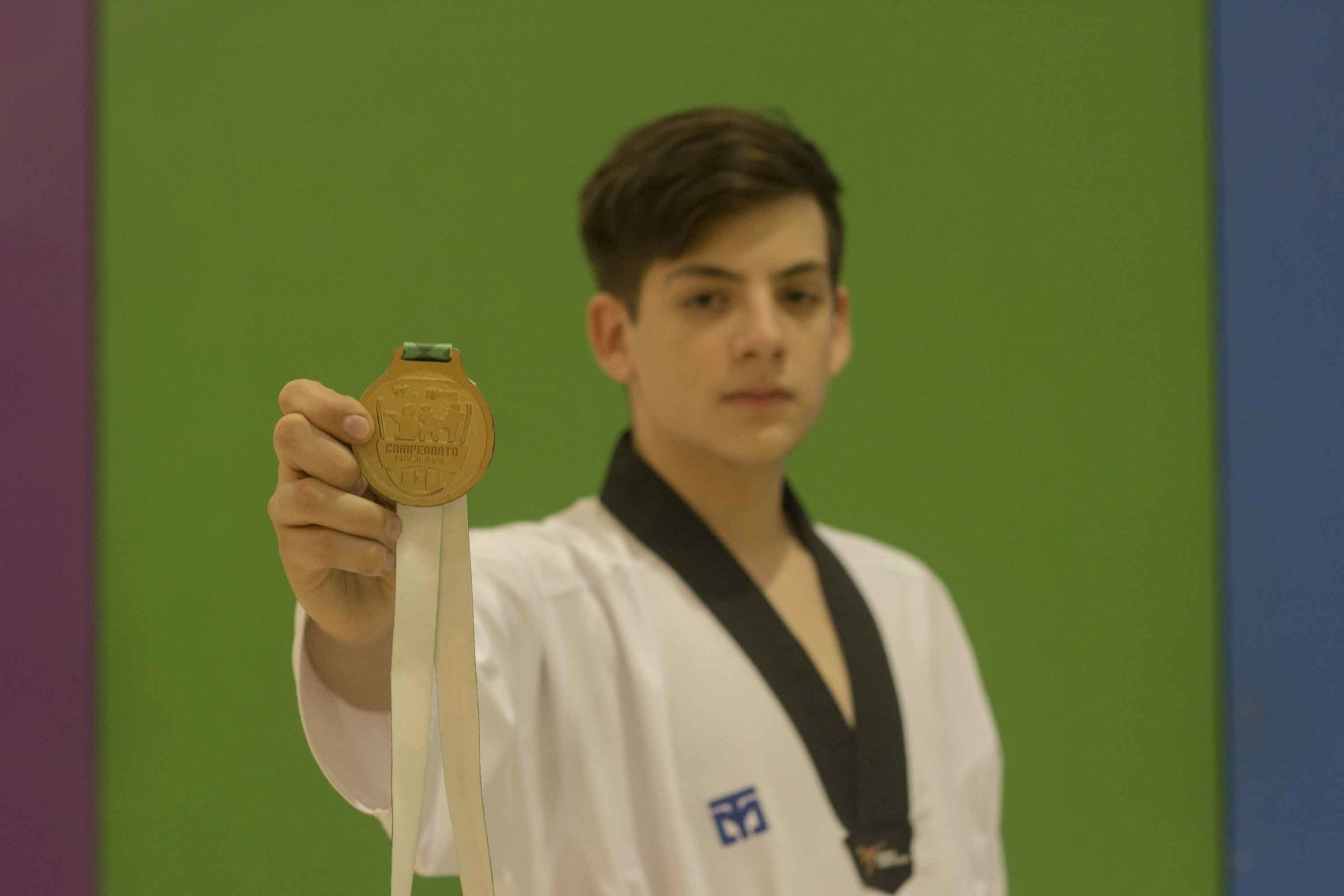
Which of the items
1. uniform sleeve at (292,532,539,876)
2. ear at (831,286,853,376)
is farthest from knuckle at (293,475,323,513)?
ear at (831,286,853,376)

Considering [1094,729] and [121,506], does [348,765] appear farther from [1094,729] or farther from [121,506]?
[1094,729]

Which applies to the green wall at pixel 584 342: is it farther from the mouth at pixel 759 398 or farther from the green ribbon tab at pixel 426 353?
the green ribbon tab at pixel 426 353

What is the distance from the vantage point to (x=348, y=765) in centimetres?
77

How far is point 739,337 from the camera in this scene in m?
1.03

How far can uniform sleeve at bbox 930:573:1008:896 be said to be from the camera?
1.12 meters

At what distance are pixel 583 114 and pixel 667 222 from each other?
1.10 feet

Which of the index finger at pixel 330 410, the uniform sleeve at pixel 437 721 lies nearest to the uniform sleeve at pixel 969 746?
the uniform sleeve at pixel 437 721

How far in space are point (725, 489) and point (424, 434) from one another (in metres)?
0.54

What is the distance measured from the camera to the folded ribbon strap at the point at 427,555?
0.60 m

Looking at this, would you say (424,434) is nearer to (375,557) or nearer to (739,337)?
(375,557)

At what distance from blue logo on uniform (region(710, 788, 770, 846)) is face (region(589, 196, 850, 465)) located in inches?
11.4

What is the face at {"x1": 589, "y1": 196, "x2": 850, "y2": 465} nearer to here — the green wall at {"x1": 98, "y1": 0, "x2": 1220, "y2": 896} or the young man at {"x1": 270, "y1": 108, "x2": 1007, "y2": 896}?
the young man at {"x1": 270, "y1": 108, "x2": 1007, "y2": 896}

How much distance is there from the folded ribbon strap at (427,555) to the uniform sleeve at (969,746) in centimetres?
62

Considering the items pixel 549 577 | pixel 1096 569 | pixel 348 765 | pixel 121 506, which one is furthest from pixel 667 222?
pixel 1096 569
